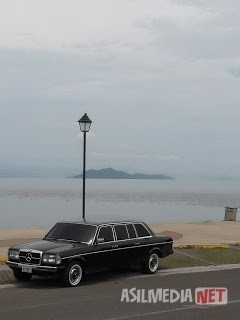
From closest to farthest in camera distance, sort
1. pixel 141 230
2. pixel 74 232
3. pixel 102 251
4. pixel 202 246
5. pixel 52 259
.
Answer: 1. pixel 52 259
2. pixel 102 251
3. pixel 74 232
4. pixel 141 230
5. pixel 202 246

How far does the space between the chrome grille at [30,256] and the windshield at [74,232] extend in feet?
3.95

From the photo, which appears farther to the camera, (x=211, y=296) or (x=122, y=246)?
(x=122, y=246)

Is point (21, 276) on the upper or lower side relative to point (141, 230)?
lower

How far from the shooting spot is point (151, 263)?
15.2m

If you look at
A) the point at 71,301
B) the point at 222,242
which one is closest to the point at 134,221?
the point at 71,301

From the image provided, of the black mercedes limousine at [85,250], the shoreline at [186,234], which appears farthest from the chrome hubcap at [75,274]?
the shoreline at [186,234]

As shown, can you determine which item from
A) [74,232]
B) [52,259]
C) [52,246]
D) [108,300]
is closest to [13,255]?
[52,246]

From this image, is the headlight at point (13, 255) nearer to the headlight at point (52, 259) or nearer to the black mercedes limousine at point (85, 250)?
the black mercedes limousine at point (85, 250)

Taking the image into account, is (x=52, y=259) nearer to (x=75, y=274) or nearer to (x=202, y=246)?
(x=75, y=274)

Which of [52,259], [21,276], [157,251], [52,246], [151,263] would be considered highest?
[52,246]

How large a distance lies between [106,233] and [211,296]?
10.5 ft

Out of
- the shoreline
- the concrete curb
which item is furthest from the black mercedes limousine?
the shoreline

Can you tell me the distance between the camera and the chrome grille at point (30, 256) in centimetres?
1281

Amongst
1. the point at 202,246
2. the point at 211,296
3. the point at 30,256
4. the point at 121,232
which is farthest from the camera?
the point at 202,246
